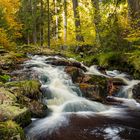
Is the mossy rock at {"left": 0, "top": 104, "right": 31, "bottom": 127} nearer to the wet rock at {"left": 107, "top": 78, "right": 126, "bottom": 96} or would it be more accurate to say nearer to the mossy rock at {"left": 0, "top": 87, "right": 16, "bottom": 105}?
the mossy rock at {"left": 0, "top": 87, "right": 16, "bottom": 105}

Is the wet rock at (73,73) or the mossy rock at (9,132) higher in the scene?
the wet rock at (73,73)

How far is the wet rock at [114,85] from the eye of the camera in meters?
10.0

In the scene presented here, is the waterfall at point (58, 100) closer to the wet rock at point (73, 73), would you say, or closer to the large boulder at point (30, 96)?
the wet rock at point (73, 73)

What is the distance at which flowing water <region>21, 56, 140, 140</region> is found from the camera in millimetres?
6102

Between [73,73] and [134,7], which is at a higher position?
[134,7]

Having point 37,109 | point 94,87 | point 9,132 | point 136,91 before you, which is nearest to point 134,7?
point 136,91

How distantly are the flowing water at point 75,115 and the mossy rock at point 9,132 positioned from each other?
646 mm

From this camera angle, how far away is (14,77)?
9914 mm

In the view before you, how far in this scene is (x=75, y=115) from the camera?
24.6ft

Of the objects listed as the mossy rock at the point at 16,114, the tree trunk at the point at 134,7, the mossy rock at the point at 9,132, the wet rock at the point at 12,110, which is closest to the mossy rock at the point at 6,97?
the wet rock at the point at 12,110

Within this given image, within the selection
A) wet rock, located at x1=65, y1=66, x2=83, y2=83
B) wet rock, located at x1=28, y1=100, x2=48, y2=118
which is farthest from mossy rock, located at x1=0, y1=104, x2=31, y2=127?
wet rock, located at x1=65, y1=66, x2=83, y2=83

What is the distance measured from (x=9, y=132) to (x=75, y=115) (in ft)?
8.12

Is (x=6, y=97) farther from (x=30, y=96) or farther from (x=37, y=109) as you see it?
(x=30, y=96)

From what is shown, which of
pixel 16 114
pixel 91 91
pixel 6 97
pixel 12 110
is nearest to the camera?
pixel 16 114
